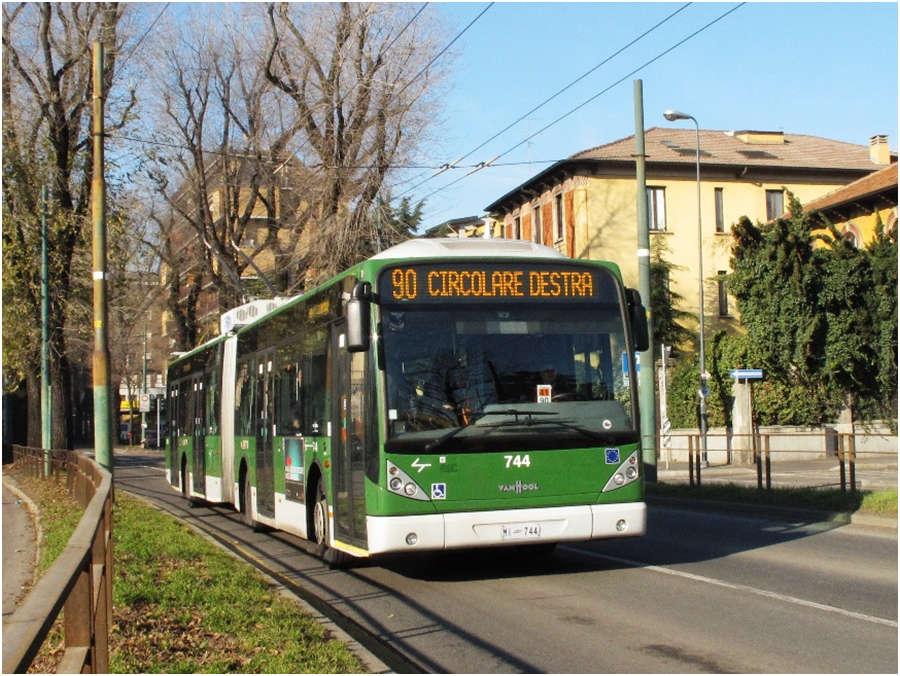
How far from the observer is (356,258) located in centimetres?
3319

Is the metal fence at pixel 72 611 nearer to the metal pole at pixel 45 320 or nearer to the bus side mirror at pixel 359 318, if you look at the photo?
the bus side mirror at pixel 359 318

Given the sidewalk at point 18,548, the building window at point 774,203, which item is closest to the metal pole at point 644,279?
the sidewalk at point 18,548

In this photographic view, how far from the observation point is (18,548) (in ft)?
57.1

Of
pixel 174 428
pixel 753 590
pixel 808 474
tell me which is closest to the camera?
pixel 753 590

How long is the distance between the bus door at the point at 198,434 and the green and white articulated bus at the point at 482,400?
33.1 ft

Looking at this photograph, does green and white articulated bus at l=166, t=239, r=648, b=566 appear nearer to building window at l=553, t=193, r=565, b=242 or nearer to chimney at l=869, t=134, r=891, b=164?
building window at l=553, t=193, r=565, b=242

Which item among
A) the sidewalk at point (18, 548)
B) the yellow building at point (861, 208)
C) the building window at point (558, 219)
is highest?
the building window at point (558, 219)

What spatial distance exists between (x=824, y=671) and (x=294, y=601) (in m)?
4.27

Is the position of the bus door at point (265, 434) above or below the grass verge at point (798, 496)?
above

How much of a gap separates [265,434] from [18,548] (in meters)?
4.96

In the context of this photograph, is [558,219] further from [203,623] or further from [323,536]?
[203,623]

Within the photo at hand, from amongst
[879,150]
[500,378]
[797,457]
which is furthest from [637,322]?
[879,150]

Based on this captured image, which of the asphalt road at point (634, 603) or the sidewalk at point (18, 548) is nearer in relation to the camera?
the asphalt road at point (634, 603)

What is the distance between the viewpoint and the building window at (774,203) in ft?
165
